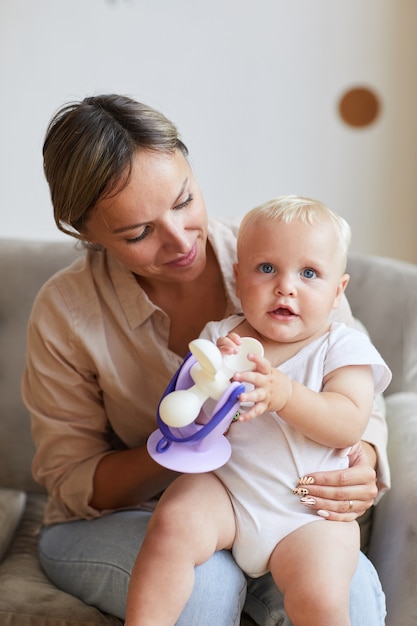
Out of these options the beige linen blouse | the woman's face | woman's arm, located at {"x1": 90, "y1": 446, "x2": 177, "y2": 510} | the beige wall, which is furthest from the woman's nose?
the beige wall

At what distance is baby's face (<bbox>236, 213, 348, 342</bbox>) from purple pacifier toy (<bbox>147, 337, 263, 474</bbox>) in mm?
124

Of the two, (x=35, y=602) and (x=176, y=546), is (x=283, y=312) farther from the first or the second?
(x=35, y=602)

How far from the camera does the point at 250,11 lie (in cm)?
216

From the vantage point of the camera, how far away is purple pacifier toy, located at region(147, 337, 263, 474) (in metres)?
1.04

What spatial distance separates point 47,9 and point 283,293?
1422 millimetres

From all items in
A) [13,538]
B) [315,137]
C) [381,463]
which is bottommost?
[13,538]

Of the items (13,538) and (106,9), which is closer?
(13,538)

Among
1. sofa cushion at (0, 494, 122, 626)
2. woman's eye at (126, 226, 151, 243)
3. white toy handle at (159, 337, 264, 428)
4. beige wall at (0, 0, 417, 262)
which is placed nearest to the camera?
white toy handle at (159, 337, 264, 428)

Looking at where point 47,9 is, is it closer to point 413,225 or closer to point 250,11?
point 250,11

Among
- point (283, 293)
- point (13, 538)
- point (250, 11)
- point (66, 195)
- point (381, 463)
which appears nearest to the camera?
point (283, 293)

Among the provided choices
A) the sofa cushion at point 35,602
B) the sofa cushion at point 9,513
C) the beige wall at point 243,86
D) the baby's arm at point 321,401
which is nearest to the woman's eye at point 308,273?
the baby's arm at point 321,401

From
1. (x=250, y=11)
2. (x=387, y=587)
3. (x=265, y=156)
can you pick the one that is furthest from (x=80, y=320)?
(x=250, y=11)

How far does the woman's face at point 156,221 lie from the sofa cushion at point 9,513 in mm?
748

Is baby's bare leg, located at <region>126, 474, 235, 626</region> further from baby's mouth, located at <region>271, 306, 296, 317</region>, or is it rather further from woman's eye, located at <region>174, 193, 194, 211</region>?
woman's eye, located at <region>174, 193, 194, 211</region>
